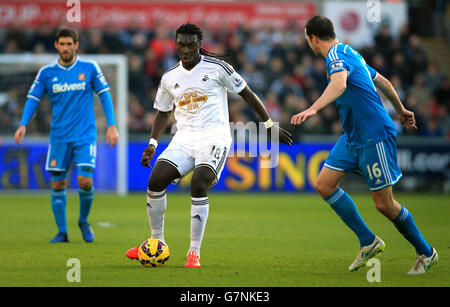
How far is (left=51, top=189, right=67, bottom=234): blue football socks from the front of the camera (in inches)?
396

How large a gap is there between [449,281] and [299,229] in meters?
5.04

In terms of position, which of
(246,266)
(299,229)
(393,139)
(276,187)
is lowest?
(276,187)

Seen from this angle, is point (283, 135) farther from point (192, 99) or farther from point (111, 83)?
point (111, 83)

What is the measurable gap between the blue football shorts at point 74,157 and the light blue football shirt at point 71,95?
0.08 meters

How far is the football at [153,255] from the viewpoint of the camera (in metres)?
7.72

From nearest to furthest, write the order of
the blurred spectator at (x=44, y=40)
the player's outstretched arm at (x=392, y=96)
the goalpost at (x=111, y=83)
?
the player's outstretched arm at (x=392, y=96), the goalpost at (x=111, y=83), the blurred spectator at (x=44, y=40)

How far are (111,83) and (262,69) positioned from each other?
168 inches

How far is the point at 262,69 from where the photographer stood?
2106 centimetres

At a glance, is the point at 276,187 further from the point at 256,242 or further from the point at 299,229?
the point at 256,242

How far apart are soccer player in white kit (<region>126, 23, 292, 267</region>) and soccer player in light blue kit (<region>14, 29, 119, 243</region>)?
216 centimetres

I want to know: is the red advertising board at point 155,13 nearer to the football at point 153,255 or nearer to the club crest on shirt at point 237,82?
the club crest on shirt at point 237,82

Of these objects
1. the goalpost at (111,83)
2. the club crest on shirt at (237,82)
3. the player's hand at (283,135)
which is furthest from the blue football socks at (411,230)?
the goalpost at (111,83)

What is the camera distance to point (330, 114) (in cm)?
2072
